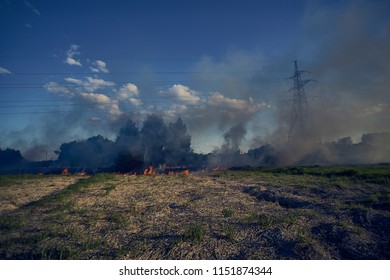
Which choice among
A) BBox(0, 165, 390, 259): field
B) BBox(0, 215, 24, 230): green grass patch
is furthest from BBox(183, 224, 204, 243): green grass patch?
BBox(0, 215, 24, 230): green grass patch

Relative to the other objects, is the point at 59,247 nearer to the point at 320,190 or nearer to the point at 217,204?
the point at 217,204

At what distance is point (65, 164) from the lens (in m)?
83.2

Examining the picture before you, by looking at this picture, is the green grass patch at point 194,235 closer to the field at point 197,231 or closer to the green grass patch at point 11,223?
the field at point 197,231

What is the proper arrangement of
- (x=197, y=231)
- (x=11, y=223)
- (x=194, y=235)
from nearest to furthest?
(x=194, y=235) → (x=197, y=231) → (x=11, y=223)

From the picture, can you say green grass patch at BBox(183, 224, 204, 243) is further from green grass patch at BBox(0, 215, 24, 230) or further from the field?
green grass patch at BBox(0, 215, 24, 230)

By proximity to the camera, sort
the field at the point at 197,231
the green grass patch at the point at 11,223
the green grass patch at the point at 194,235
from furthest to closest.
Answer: the green grass patch at the point at 11,223 → the green grass patch at the point at 194,235 → the field at the point at 197,231

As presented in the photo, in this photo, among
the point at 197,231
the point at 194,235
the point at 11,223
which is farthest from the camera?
the point at 11,223

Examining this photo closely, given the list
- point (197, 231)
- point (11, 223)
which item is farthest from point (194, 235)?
point (11, 223)

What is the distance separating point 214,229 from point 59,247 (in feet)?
18.6

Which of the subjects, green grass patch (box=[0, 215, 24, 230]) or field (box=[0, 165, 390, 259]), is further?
green grass patch (box=[0, 215, 24, 230])

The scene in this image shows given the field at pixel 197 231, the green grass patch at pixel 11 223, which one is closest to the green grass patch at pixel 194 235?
the field at pixel 197 231

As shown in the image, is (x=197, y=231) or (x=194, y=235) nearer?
(x=194, y=235)

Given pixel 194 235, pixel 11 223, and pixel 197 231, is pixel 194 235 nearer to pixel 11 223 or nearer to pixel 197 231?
pixel 197 231

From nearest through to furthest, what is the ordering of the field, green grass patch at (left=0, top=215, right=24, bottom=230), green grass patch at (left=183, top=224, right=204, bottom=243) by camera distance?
the field → green grass patch at (left=183, top=224, right=204, bottom=243) → green grass patch at (left=0, top=215, right=24, bottom=230)
